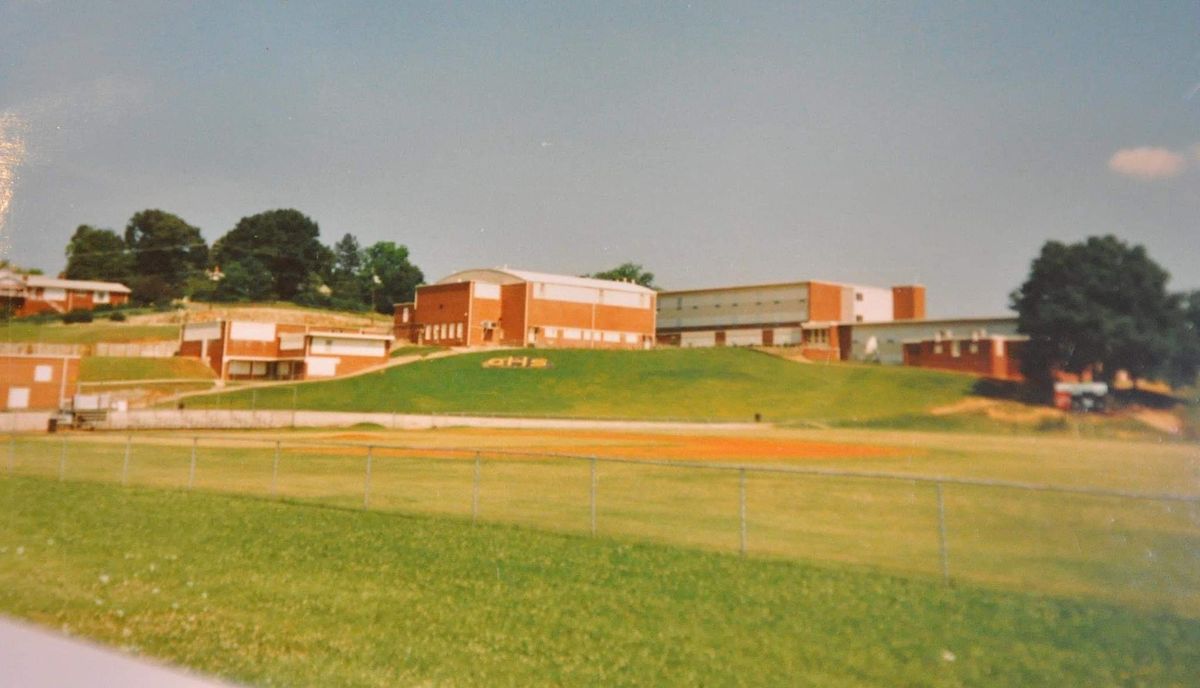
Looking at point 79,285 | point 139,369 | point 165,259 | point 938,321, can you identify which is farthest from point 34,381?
point 938,321

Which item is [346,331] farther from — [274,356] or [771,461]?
[771,461]

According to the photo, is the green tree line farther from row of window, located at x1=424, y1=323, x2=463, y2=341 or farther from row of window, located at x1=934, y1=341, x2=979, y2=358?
row of window, located at x1=934, y1=341, x2=979, y2=358

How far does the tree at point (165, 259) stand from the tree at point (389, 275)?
43.3ft

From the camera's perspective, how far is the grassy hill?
4356cm

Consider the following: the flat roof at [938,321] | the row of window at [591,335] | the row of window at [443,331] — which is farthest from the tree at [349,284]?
the flat roof at [938,321]

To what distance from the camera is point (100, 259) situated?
53750 millimetres

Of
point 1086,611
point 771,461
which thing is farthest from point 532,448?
point 1086,611

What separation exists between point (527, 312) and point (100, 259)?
91.0 feet

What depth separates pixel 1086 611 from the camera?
26.0ft

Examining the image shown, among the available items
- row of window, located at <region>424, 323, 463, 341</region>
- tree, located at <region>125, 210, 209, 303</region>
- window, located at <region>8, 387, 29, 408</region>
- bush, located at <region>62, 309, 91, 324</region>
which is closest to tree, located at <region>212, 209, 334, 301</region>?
tree, located at <region>125, 210, 209, 303</region>

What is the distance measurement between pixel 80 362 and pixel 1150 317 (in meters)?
46.4

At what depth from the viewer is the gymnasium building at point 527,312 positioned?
57.1 meters

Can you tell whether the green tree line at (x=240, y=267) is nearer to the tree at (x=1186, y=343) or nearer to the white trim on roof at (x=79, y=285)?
the white trim on roof at (x=79, y=285)

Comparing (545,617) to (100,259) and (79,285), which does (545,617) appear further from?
(100,259)
